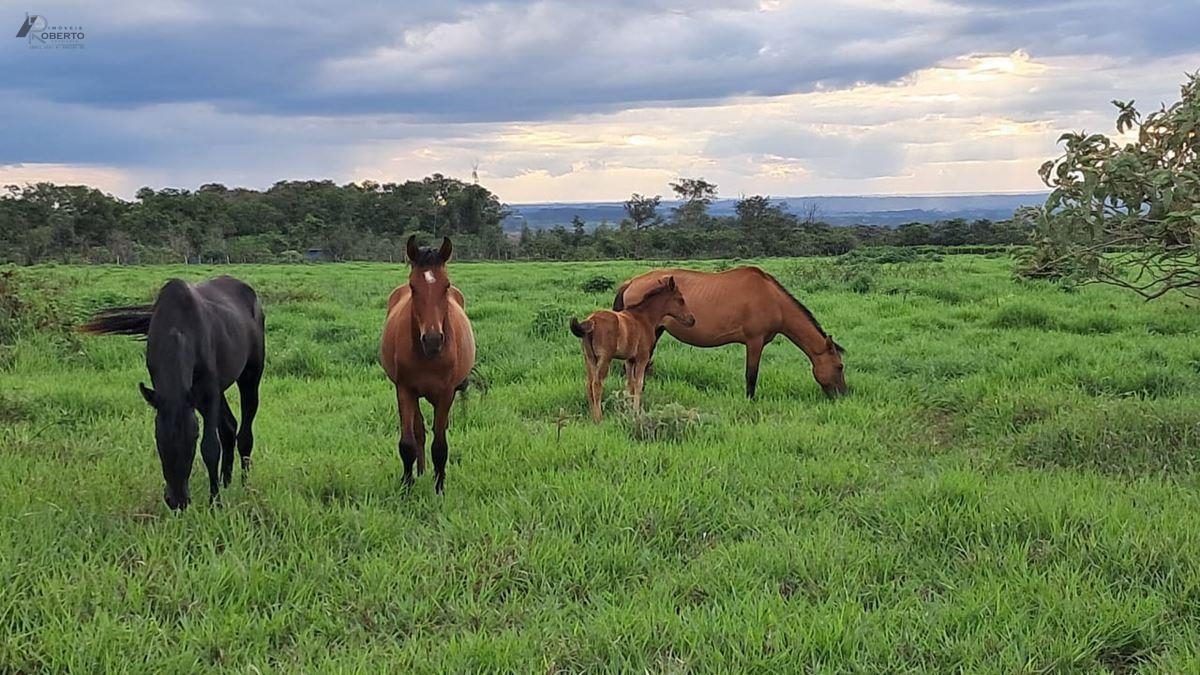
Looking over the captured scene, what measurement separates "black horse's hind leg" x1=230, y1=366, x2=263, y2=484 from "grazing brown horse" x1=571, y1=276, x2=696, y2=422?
262cm

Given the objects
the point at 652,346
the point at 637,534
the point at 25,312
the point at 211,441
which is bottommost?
the point at 637,534

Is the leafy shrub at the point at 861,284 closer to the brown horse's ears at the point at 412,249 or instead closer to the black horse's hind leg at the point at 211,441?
the brown horse's ears at the point at 412,249

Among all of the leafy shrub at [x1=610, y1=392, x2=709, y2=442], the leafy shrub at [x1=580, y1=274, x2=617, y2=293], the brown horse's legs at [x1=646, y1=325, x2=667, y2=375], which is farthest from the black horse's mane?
the leafy shrub at [x1=580, y1=274, x2=617, y2=293]

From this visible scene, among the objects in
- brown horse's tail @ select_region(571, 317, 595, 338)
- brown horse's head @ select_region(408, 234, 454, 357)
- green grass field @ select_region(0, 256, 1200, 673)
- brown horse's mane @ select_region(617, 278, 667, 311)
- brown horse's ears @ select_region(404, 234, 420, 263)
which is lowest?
green grass field @ select_region(0, 256, 1200, 673)

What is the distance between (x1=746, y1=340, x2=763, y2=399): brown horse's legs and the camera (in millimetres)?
8711

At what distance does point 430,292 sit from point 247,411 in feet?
6.63

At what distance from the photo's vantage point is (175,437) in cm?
466

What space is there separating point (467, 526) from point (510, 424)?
7.98 feet

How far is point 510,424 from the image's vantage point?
734cm

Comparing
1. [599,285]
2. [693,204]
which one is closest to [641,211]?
[693,204]

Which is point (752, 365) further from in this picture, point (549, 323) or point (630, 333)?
point (549, 323)

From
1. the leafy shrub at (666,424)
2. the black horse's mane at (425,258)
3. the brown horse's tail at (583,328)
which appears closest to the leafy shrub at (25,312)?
the brown horse's tail at (583,328)

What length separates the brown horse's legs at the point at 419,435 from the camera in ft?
18.8

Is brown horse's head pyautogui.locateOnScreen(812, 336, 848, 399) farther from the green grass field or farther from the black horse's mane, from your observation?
the black horse's mane
